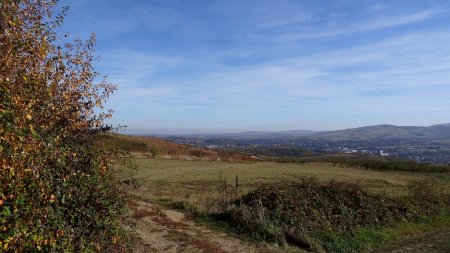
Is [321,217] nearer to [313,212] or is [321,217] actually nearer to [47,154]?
[313,212]

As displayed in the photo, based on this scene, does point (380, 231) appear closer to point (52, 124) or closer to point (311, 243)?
point (311, 243)

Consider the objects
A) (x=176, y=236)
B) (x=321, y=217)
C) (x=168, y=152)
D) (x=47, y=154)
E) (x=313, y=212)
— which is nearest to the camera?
(x=47, y=154)

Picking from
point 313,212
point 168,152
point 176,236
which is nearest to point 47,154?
point 176,236

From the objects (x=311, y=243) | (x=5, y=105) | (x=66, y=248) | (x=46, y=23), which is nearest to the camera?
(x=5, y=105)

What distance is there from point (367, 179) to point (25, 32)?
109 ft

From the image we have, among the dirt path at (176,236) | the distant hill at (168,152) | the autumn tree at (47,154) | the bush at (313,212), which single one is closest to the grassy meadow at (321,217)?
the bush at (313,212)

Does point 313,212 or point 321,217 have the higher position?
point 313,212

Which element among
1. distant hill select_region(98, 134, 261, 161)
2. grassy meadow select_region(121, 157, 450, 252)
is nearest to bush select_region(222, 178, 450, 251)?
grassy meadow select_region(121, 157, 450, 252)

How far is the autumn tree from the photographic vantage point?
499cm

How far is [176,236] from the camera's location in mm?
13820

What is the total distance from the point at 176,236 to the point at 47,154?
9.09 metres

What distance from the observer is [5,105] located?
5160mm

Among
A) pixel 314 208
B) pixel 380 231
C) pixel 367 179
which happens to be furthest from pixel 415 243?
pixel 367 179

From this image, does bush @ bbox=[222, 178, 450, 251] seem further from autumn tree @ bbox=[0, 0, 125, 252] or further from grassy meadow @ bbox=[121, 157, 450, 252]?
autumn tree @ bbox=[0, 0, 125, 252]
